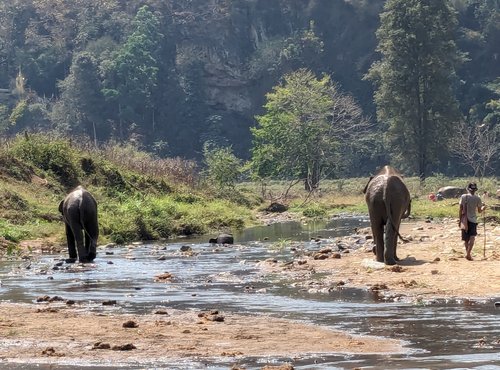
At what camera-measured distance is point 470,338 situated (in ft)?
42.8

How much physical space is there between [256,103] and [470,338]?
86.2m

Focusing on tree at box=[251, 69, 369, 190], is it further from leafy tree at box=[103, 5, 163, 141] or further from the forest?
leafy tree at box=[103, 5, 163, 141]

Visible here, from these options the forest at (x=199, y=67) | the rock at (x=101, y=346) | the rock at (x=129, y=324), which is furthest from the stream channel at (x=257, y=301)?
the forest at (x=199, y=67)

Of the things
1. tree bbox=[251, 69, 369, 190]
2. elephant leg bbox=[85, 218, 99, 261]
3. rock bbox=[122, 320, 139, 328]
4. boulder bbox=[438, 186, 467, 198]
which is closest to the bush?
elephant leg bbox=[85, 218, 99, 261]

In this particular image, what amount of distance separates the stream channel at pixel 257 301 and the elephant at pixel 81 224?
50 centimetres

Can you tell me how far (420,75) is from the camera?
6781 centimetres

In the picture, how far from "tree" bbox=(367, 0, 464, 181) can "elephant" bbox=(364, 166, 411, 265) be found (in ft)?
150

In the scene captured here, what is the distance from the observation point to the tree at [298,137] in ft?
218

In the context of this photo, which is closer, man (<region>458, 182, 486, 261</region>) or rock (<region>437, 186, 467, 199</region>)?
man (<region>458, 182, 486, 261</region>)

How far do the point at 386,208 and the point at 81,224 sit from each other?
23.2ft

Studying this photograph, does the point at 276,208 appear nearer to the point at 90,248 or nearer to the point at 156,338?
the point at 90,248

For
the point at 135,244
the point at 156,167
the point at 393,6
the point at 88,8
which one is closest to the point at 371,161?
the point at 393,6

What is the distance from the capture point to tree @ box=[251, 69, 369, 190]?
66.6 meters

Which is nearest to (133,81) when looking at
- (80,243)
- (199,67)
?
(199,67)
